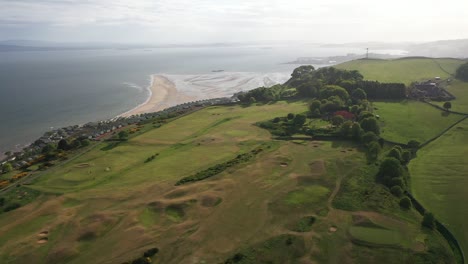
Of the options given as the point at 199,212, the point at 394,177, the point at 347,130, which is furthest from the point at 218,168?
the point at 347,130

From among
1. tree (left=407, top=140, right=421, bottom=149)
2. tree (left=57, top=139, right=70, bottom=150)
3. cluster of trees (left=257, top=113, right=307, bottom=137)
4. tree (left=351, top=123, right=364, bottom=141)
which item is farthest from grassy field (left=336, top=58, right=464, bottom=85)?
tree (left=57, top=139, right=70, bottom=150)

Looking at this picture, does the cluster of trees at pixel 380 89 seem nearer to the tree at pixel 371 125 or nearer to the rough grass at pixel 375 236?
the tree at pixel 371 125

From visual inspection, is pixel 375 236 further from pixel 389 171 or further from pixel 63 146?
pixel 63 146

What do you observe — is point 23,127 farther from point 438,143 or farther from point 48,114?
point 438,143

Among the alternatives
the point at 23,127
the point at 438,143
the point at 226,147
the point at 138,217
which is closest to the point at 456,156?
the point at 438,143

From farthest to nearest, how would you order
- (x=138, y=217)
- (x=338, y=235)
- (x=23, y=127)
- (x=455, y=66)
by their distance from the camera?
(x=455, y=66), (x=23, y=127), (x=138, y=217), (x=338, y=235)

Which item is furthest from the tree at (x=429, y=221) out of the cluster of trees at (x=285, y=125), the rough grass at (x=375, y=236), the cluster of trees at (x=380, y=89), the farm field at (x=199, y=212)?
the cluster of trees at (x=380, y=89)
